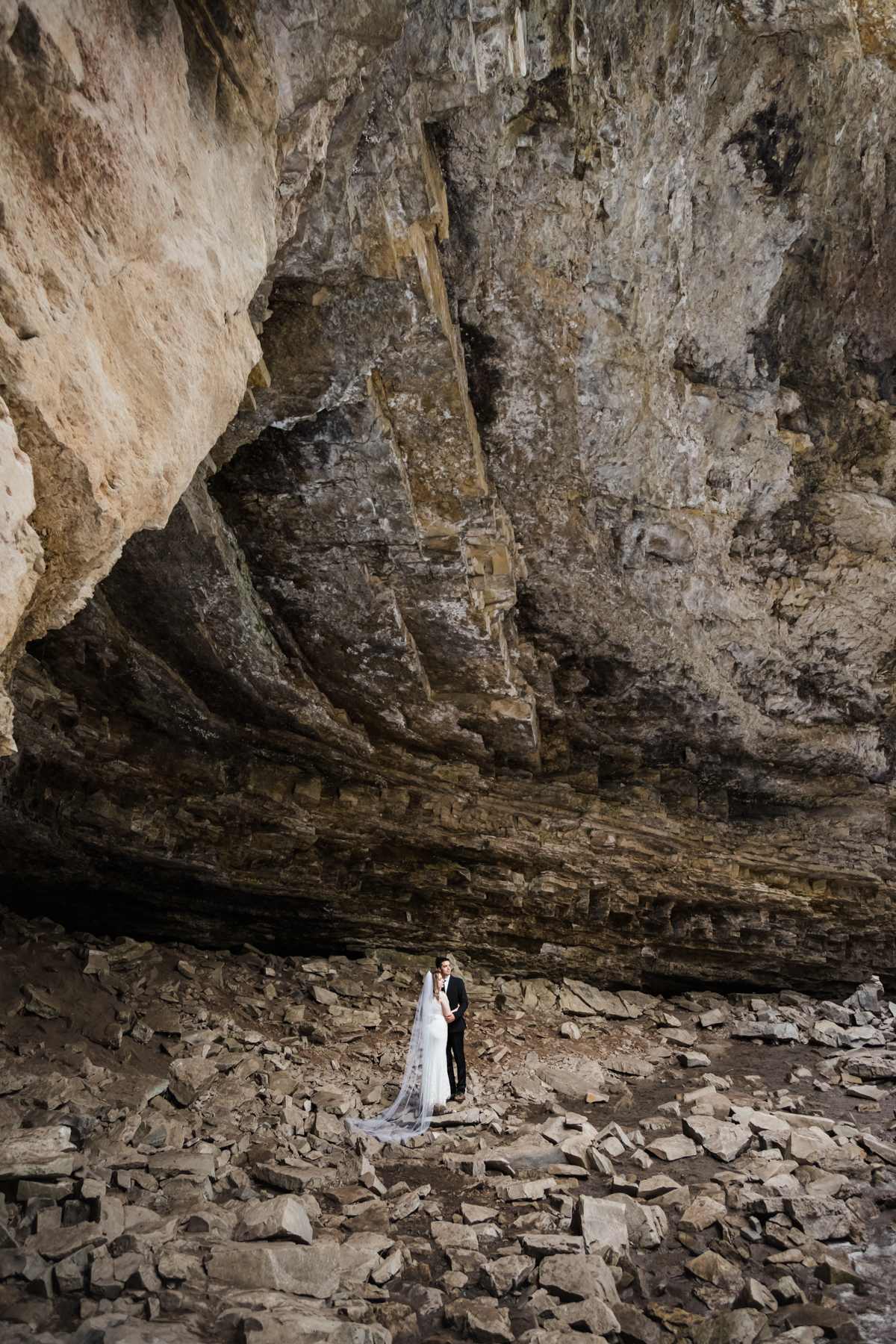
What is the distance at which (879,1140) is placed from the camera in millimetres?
6148

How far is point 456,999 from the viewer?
23.7ft

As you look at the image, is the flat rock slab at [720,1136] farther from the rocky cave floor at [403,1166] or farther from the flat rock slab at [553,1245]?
the flat rock slab at [553,1245]

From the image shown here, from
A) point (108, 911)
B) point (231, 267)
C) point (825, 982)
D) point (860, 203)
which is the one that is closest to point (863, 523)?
point (860, 203)

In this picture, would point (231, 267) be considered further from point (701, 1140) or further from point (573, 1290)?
point (701, 1140)

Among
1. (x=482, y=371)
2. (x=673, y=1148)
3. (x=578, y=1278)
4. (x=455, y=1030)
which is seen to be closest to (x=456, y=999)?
(x=455, y=1030)

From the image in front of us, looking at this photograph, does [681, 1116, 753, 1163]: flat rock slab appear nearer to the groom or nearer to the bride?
the groom

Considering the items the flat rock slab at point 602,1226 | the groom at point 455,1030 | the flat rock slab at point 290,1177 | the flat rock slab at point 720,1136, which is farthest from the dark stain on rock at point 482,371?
the flat rock slab at point 720,1136

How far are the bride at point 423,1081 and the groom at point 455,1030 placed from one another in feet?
0.30

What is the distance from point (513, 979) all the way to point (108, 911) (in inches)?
182

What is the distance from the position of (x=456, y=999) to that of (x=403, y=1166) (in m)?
1.69

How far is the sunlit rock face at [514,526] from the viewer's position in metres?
3.97

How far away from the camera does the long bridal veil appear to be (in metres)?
6.09

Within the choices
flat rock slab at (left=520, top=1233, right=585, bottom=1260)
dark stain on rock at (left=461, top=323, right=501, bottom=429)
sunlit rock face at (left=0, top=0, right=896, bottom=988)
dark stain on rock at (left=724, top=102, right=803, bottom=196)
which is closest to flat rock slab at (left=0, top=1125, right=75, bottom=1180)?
flat rock slab at (left=520, top=1233, right=585, bottom=1260)

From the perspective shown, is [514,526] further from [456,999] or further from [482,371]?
[456,999]
